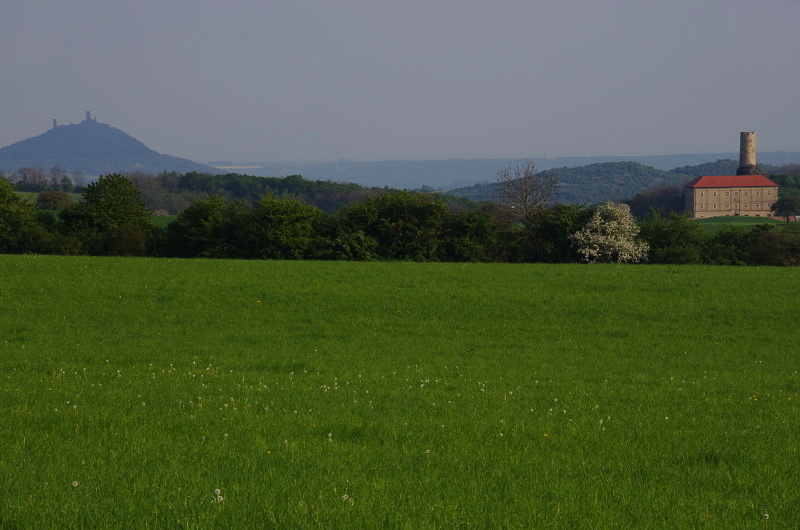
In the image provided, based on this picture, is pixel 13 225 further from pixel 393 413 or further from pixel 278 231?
pixel 393 413

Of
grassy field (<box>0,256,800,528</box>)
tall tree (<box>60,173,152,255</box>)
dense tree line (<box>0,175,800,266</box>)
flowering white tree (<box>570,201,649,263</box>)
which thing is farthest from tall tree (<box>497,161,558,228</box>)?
grassy field (<box>0,256,800,528</box>)

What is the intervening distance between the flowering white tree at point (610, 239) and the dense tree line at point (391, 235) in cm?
8

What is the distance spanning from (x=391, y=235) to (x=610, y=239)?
17.4 metres

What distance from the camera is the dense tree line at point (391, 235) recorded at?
53.3m

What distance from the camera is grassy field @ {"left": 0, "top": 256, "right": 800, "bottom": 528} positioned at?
5.97 metres

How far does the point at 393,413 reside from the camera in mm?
9656

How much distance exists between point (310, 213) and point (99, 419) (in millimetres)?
47049

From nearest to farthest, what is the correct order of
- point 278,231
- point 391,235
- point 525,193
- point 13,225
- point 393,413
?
point 393,413, point 278,231, point 391,235, point 13,225, point 525,193

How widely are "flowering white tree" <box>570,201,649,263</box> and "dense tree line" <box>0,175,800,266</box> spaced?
81mm

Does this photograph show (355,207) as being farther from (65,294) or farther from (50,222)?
(65,294)

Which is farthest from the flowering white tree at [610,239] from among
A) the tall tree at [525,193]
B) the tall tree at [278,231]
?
the tall tree at [278,231]

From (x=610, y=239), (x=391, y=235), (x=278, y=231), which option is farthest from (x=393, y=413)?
(x=610, y=239)

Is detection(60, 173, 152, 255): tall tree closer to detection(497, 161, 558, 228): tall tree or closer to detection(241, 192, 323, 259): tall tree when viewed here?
detection(241, 192, 323, 259): tall tree

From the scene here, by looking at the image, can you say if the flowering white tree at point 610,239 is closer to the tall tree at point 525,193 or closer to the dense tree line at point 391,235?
the dense tree line at point 391,235
